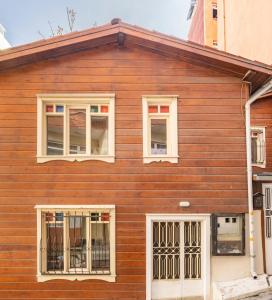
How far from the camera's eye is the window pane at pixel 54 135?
8.73 meters

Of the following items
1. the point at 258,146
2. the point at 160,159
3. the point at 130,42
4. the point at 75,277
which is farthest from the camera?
the point at 258,146

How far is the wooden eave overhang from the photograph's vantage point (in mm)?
8289

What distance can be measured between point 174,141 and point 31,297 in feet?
16.5

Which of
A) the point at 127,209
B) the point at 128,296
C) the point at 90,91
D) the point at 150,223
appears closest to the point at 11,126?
the point at 90,91

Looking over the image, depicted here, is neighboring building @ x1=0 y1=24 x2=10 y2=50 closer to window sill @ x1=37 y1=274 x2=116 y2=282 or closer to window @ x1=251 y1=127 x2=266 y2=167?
window @ x1=251 y1=127 x2=266 y2=167

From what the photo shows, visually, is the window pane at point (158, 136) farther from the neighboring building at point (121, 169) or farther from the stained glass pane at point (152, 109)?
the stained glass pane at point (152, 109)

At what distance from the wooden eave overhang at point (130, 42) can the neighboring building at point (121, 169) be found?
3 centimetres

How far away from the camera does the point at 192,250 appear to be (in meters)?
8.68

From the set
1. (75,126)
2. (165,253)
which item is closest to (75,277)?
(165,253)

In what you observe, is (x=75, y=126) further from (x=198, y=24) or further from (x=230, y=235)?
(x=198, y=24)

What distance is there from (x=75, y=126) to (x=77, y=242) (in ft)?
9.21

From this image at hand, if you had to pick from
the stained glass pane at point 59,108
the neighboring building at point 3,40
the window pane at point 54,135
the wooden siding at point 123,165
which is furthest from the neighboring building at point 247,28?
the neighboring building at point 3,40

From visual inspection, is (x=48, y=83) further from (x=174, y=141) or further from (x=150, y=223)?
(x=150, y=223)

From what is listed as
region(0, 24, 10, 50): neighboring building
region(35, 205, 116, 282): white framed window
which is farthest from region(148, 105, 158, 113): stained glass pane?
region(0, 24, 10, 50): neighboring building
